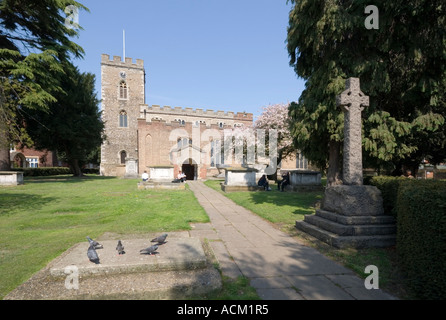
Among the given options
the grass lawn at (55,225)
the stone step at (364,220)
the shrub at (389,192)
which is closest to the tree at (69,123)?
the grass lawn at (55,225)

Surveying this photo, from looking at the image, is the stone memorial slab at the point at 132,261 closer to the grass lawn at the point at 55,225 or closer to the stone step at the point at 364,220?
the grass lawn at the point at 55,225

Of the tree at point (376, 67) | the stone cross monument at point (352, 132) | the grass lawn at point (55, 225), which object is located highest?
the tree at point (376, 67)

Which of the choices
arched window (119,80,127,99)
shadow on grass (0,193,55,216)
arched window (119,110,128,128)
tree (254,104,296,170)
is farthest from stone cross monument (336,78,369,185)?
arched window (119,80,127,99)

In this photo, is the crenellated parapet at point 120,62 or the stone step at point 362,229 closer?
the stone step at point 362,229

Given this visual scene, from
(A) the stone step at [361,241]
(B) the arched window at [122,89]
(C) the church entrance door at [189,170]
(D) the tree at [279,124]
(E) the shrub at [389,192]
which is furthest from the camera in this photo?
(B) the arched window at [122,89]

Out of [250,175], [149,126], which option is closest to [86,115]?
[149,126]

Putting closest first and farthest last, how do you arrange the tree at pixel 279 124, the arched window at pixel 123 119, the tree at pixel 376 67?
the tree at pixel 376 67 → the tree at pixel 279 124 → the arched window at pixel 123 119

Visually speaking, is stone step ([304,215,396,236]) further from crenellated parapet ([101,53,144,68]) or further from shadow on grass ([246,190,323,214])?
crenellated parapet ([101,53,144,68])

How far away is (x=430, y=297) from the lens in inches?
111

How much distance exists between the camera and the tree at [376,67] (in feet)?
22.1

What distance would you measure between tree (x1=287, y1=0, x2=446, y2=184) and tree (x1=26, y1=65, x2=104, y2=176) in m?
23.3

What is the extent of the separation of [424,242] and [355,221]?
2.06 m

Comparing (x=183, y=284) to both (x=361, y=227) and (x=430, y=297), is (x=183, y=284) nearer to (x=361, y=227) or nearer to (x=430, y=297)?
(x=430, y=297)

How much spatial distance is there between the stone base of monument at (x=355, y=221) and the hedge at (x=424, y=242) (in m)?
1.20
